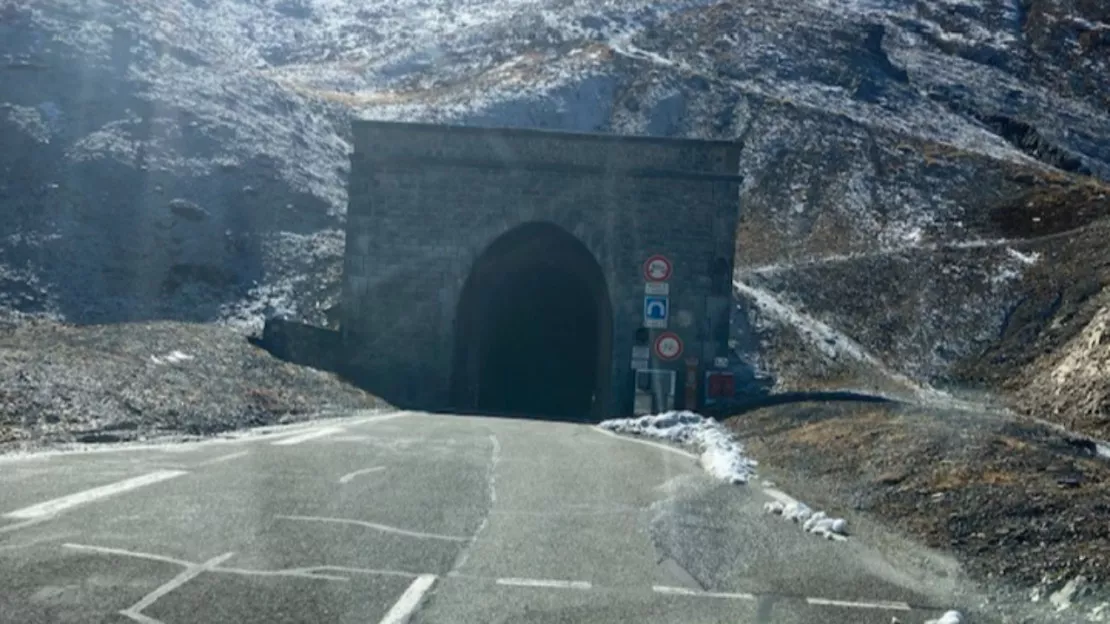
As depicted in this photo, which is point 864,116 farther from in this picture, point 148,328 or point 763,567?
point 763,567

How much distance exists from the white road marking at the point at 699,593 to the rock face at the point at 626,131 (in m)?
22.9

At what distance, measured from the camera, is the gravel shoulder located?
909 cm

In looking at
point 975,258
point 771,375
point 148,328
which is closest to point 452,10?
point 975,258

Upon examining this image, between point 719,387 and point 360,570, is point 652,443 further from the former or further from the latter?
point 360,570

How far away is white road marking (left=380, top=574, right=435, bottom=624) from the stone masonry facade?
21985 mm

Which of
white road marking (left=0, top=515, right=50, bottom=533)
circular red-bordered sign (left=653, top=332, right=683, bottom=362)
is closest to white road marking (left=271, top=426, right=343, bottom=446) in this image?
white road marking (left=0, top=515, right=50, bottom=533)

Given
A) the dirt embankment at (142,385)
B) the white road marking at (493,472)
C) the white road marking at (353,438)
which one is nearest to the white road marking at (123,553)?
the white road marking at (493,472)

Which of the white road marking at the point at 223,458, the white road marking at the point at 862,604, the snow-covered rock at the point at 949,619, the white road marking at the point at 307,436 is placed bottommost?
the white road marking at the point at 307,436

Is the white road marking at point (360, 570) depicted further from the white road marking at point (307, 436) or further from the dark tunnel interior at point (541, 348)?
the dark tunnel interior at point (541, 348)

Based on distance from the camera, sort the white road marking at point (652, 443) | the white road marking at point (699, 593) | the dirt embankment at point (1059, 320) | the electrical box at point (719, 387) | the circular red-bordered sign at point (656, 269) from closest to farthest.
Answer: the white road marking at point (699, 593) → the white road marking at point (652, 443) → the dirt embankment at point (1059, 320) → the circular red-bordered sign at point (656, 269) → the electrical box at point (719, 387)

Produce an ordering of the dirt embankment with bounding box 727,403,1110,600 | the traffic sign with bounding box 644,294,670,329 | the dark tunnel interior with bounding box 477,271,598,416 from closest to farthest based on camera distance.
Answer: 1. the dirt embankment with bounding box 727,403,1110,600
2. the traffic sign with bounding box 644,294,670,329
3. the dark tunnel interior with bounding box 477,271,598,416

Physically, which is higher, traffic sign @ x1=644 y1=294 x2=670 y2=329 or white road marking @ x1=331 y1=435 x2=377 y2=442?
traffic sign @ x1=644 y1=294 x2=670 y2=329

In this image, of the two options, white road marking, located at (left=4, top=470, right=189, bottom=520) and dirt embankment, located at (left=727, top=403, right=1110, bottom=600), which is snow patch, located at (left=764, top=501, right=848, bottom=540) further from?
white road marking, located at (left=4, top=470, right=189, bottom=520)

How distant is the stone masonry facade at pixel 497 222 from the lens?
30.4m
